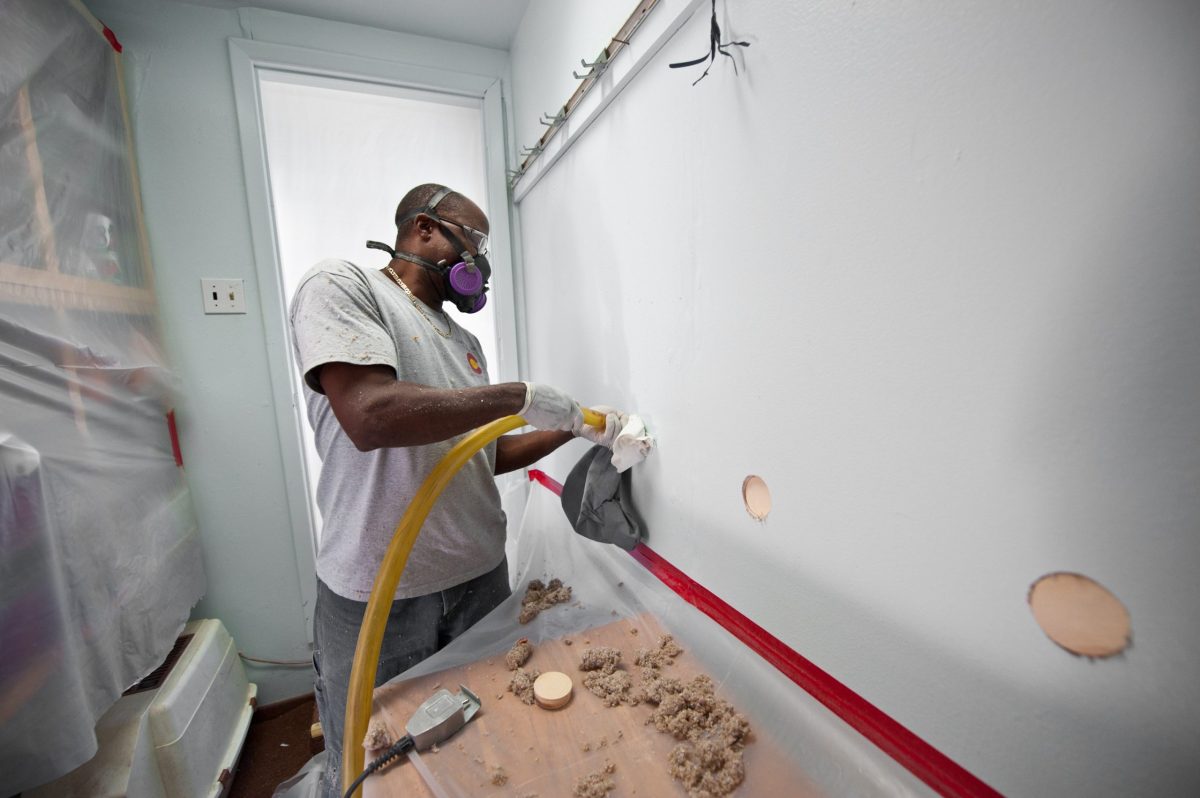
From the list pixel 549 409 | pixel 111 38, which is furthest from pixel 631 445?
pixel 111 38

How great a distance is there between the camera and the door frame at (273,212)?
1475 mm

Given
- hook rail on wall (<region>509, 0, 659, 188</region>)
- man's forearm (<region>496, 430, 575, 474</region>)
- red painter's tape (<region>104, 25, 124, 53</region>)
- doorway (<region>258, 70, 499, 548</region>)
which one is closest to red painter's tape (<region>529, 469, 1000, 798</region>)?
man's forearm (<region>496, 430, 575, 474</region>)

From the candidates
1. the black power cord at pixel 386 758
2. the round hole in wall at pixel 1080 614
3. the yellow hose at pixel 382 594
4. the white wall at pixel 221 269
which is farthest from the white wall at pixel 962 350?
the white wall at pixel 221 269

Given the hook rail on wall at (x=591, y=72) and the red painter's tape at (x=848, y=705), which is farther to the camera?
the hook rail on wall at (x=591, y=72)

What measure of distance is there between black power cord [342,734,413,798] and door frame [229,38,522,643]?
4.24 feet

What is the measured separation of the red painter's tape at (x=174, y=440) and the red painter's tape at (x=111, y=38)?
3.48 feet

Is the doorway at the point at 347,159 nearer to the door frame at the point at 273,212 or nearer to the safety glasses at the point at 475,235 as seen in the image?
the door frame at the point at 273,212

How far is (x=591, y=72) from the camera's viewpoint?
97 cm

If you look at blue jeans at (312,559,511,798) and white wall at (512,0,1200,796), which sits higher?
white wall at (512,0,1200,796)

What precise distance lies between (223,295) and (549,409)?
1.33 meters

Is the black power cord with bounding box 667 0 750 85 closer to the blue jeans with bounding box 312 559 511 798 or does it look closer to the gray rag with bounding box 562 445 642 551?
the gray rag with bounding box 562 445 642 551

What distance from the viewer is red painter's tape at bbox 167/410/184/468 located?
4.77 feet

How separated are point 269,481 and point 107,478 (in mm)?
537

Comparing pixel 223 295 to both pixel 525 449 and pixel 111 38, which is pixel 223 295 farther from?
pixel 525 449
